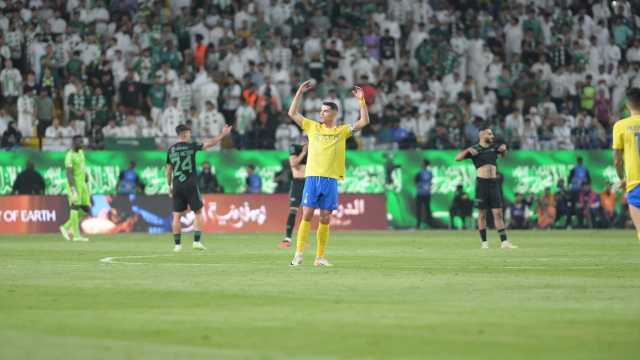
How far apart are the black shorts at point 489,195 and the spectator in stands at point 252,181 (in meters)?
13.9

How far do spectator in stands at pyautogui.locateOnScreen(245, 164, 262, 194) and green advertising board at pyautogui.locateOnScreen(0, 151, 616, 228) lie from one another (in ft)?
0.77

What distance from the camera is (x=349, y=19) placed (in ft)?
159

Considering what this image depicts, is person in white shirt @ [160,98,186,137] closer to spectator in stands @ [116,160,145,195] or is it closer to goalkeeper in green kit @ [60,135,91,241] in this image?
spectator in stands @ [116,160,145,195]

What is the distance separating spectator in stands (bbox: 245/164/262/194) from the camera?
43500mm

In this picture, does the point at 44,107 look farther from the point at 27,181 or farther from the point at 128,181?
the point at 128,181

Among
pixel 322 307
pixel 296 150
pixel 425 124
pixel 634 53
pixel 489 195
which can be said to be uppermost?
pixel 634 53

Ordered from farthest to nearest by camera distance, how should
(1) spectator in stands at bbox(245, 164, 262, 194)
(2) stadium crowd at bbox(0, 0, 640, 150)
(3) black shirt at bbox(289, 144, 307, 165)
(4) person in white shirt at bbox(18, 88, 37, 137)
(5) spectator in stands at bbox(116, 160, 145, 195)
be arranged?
(1) spectator in stands at bbox(245, 164, 262, 194)
(2) stadium crowd at bbox(0, 0, 640, 150)
(5) spectator in stands at bbox(116, 160, 145, 195)
(4) person in white shirt at bbox(18, 88, 37, 137)
(3) black shirt at bbox(289, 144, 307, 165)

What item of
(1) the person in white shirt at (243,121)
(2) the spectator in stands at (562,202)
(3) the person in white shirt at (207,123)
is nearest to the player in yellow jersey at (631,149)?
(3) the person in white shirt at (207,123)

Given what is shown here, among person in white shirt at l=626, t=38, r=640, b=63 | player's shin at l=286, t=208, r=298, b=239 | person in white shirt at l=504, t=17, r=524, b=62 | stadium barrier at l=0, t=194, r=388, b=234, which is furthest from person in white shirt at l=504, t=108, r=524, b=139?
player's shin at l=286, t=208, r=298, b=239

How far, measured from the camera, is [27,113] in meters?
41.3

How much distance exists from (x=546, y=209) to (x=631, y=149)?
89.5 feet

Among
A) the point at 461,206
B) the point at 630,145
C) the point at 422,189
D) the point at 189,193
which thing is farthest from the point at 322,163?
the point at 461,206

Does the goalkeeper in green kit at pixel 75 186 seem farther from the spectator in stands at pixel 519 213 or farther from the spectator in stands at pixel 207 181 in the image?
the spectator in stands at pixel 519 213

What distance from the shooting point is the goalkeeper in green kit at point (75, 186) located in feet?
116
